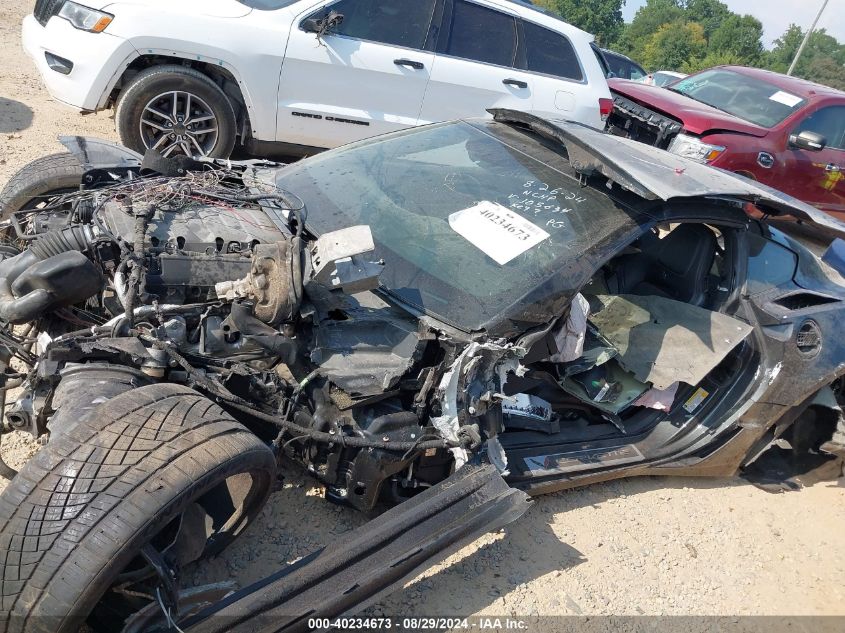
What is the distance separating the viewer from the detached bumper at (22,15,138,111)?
15.3ft

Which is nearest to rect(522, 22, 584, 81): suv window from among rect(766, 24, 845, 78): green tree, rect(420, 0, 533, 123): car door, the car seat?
rect(420, 0, 533, 123): car door

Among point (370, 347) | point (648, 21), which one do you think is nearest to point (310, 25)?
point (370, 347)

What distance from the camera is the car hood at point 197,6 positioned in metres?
4.70

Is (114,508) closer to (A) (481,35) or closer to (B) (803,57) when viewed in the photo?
(A) (481,35)

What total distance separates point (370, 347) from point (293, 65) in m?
3.55

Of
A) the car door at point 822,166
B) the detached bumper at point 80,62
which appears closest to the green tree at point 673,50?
the car door at point 822,166

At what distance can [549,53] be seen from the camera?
19.9 ft

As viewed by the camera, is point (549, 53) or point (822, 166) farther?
point (822, 166)

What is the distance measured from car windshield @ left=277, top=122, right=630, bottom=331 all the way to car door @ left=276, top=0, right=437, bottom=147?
7.10 ft

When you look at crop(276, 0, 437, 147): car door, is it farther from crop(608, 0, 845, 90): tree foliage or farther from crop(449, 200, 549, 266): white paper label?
crop(608, 0, 845, 90): tree foliage

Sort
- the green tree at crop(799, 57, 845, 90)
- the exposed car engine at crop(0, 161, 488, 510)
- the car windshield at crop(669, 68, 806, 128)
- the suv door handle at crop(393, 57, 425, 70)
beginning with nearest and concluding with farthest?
1. the exposed car engine at crop(0, 161, 488, 510)
2. the suv door handle at crop(393, 57, 425, 70)
3. the car windshield at crop(669, 68, 806, 128)
4. the green tree at crop(799, 57, 845, 90)

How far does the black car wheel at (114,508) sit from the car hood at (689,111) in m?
5.87

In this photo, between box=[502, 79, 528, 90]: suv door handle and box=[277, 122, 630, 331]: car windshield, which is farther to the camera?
box=[502, 79, 528, 90]: suv door handle

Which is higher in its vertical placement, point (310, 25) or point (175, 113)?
point (310, 25)
